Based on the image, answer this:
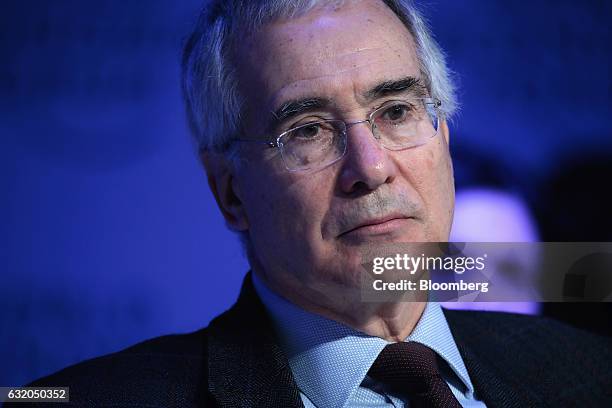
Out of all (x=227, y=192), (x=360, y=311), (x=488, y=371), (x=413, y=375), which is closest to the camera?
(x=413, y=375)

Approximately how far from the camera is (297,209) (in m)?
1.72

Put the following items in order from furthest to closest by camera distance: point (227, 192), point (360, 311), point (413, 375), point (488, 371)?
point (227, 192), point (488, 371), point (360, 311), point (413, 375)

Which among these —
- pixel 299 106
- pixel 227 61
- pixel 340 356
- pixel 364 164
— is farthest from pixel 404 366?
pixel 227 61

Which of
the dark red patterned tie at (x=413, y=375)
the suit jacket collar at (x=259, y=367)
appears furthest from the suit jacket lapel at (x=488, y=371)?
the dark red patterned tie at (x=413, y=375)

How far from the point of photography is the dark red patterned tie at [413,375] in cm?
161

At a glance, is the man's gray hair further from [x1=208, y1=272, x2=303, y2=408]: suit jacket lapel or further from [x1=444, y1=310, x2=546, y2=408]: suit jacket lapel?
[x1=444, y1=310, x2=546, y2=408]: suit jacket lapel

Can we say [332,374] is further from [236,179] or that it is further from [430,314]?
[236,179]

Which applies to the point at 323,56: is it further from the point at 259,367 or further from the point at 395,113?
the point at 259,367

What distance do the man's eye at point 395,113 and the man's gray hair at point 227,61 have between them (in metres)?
0.18

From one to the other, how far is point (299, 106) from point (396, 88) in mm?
274

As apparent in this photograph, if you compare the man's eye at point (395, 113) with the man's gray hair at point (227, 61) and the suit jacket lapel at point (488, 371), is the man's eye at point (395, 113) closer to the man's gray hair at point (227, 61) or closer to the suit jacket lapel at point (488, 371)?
the man's gray hair at point (227, 61)

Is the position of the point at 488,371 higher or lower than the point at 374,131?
lower

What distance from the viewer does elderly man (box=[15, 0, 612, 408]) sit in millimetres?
1662

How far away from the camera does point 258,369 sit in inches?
66.7
